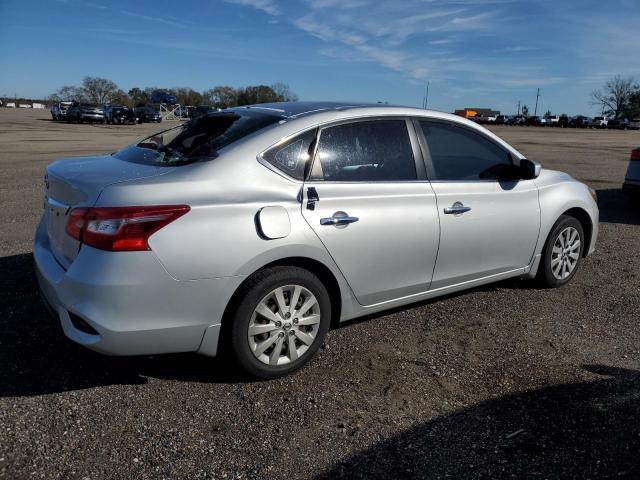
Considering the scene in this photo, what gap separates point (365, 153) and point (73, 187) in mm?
1884

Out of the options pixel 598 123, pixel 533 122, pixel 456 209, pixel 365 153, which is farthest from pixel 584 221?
pixel 598 123

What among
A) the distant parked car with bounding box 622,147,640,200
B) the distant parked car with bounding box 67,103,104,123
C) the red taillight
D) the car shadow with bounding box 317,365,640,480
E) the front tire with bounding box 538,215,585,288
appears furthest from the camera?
the distant parked car with bounding box 67,103,104,123

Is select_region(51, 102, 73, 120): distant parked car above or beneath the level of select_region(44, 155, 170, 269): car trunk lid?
above

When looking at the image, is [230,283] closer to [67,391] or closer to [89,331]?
[89,331]

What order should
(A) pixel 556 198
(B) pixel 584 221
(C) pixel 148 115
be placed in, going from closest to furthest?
(A) pixel 556 198 → (B) pixel 584 221 → (C) pixel 148 115

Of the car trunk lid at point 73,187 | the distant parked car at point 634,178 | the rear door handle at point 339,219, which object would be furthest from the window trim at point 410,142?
the distant parked car at point 634,178

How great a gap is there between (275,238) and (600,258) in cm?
472

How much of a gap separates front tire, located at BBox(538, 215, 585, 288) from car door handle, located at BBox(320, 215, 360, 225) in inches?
91.4

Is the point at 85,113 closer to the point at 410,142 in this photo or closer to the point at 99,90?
the point at 410,142

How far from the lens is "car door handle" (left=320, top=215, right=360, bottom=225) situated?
343 cm

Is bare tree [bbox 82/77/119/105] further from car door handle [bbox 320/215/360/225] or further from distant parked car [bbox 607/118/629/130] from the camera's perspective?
car door handle [bbox 320/215/360/225]

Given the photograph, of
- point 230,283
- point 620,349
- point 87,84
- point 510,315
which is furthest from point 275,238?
point 87,84

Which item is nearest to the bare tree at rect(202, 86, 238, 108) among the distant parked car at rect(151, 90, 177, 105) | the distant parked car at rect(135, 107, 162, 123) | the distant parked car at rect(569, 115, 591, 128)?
the distant parked car at rect(151, 90, 177, 105)

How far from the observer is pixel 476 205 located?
4.27 meters
